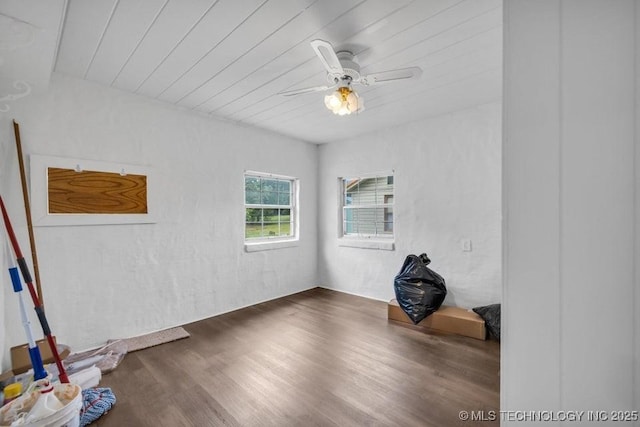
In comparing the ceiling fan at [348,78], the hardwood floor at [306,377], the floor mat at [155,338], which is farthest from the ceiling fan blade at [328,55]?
the floor mat at [155,338]

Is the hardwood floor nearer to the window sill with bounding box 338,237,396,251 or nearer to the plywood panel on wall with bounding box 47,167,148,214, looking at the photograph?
the window sill with bounding box 338,237,396,251

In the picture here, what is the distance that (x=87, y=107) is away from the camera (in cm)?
246

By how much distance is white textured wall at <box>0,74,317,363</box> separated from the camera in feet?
7.56

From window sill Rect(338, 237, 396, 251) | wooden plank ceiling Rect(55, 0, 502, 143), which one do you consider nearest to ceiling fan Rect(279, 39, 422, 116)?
wooden plank ceiling Rect(55, 0, 502, 143)

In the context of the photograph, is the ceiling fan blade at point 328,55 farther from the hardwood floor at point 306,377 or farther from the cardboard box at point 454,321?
the cardboard box at point 454,321

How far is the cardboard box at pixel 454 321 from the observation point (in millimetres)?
2680

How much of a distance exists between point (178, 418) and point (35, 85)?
2.59m

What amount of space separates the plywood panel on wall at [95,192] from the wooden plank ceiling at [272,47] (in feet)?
2.82

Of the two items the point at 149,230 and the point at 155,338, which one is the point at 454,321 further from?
the point at 149,230

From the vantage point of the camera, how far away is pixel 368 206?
4.20 meters

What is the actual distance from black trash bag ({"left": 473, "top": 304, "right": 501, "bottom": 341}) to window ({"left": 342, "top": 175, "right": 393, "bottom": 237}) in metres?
1.49

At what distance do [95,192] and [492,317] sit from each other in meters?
3.94

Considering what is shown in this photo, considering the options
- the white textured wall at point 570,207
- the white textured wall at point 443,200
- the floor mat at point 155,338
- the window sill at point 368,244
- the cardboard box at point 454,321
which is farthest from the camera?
the window sill at point 368,244

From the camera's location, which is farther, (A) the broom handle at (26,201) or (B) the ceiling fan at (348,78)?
Result: (A) the broom handle at (26,201)
